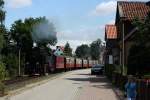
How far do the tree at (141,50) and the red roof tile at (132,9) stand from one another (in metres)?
13.6

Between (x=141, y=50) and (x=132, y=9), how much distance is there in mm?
17867

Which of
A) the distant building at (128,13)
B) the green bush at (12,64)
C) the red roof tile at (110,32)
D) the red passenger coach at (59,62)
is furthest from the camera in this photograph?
A: the red roof tile at (110,32)

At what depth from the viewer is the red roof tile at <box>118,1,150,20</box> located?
5469 centimetres

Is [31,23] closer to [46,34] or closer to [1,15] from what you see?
[46,34]

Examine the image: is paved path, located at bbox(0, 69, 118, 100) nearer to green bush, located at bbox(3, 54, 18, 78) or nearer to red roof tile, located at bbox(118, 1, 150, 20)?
red roof tile, located at bbox(118, 1, 150, 20)

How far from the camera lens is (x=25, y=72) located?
72125 millimetres

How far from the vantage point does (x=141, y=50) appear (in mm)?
38688

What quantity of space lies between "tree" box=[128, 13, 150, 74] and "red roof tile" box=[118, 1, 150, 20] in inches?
536

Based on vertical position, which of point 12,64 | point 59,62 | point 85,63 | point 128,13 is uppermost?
point 128,13

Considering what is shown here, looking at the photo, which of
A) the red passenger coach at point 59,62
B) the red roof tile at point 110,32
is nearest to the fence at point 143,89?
the red passenger coach at point 59,62

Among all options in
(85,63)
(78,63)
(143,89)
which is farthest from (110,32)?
(143,89)

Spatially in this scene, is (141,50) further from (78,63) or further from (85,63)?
(85,63)

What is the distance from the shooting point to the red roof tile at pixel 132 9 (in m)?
54.7

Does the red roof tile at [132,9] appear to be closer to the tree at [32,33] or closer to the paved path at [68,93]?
the paved path at [68,93]
